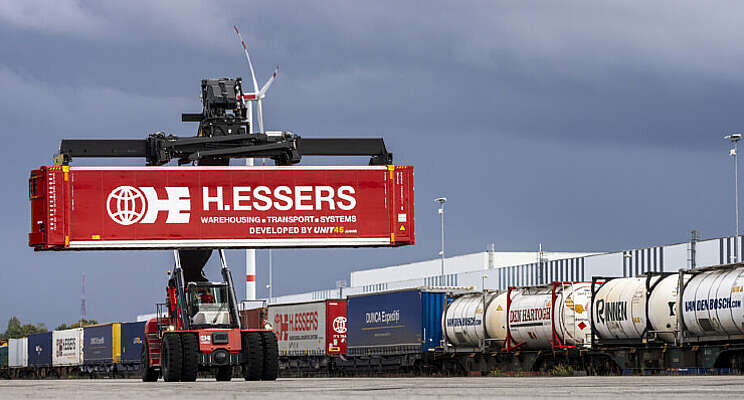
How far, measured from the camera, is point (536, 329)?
127ft

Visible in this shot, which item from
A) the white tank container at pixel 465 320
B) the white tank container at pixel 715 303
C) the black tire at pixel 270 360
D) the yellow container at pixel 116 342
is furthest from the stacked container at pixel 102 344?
the white tank container at pixel 715 303

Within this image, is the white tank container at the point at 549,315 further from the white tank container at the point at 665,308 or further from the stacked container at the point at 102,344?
the stacked container at the point at 102,344

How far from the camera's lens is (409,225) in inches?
1400

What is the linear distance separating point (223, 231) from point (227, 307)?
4.15 m

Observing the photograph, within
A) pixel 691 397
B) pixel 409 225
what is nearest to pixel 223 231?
pixel 409 225

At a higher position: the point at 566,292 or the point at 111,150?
the point at 111,150

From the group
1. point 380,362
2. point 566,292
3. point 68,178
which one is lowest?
point 380,362

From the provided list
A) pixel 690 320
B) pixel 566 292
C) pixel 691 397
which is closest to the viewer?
pixel 691 397

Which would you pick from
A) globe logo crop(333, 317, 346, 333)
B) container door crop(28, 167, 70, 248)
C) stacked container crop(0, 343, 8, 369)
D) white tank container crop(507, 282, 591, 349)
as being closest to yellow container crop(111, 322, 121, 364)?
globe logo crop(333, 317, 346, 333)

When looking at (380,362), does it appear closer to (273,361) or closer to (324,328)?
(324,328)

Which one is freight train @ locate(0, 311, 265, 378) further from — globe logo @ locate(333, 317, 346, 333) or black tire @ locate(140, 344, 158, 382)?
black tire @ locate(140, 344, 158, 382)

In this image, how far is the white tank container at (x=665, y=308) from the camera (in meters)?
32.5

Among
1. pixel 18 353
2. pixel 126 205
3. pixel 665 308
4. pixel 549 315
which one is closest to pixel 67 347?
pixel 18 353

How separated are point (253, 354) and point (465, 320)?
48.8ft
